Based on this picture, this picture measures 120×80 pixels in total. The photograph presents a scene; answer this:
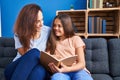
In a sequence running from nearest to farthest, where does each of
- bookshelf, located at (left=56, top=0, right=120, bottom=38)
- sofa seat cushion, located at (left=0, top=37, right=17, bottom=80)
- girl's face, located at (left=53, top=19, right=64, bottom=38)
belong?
girl's face, located at (left=53, top=19, right=64, bottom=38)
sofa seat cushion, located at (left=0, top=37, right=17, bottom=80)
bookshelf, located at (left=56, top=0, right=120, bottom=38)

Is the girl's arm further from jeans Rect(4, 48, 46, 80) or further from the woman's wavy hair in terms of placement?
A: the woman's wavy hair

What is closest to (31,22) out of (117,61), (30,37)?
(30,37)

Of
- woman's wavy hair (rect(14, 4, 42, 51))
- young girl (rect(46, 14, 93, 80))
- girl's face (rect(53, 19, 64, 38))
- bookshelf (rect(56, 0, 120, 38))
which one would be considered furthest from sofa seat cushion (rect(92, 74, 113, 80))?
bookshelf (rect(56, 0, 120, 38))

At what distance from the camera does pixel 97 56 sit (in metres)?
2.23

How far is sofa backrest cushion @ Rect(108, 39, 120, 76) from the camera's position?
2.20 m

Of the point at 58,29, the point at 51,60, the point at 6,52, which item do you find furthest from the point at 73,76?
the point at 6,52

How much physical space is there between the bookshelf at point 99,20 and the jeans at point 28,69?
1.49 meters

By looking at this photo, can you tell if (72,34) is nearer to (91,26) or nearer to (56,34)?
(56,34)

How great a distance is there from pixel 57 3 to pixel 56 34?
1.57m

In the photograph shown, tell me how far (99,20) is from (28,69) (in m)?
1.80

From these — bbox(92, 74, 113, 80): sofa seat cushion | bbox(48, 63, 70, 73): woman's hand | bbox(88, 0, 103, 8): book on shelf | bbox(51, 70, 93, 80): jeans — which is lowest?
bbox(92, 74, 113, 80): sofa seat cushion

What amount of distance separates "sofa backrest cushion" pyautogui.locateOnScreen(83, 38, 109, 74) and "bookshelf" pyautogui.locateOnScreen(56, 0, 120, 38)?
852 mm

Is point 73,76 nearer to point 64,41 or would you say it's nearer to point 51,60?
point 51,60

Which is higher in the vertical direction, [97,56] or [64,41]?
[64,41]
